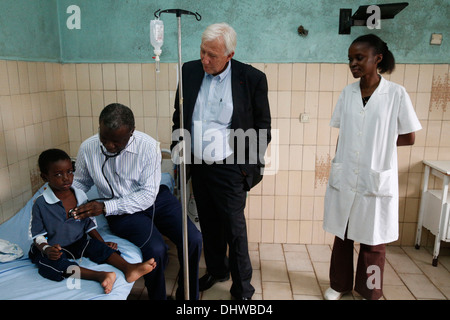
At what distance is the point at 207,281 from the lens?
2.48m

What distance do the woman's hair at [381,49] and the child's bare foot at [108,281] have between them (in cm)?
169

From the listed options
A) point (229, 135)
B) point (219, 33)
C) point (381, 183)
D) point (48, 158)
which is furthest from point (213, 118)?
point (381, 183)

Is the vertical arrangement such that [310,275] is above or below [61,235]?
below

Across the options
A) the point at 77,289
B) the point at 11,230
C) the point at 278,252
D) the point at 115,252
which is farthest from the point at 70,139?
the point at 278,252

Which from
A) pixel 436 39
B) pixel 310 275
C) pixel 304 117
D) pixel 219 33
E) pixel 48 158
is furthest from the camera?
pixel 304 117

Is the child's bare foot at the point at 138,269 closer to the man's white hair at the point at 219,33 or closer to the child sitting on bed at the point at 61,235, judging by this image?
the child sitting on bed at the point at 61,235

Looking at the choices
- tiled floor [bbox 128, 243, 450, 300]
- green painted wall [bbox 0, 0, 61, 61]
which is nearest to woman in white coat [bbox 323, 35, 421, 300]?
tiled floor [bbox 128, 243, 450, 300]

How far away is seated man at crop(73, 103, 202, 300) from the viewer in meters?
1.99

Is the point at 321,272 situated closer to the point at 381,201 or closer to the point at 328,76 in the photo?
the point at 381,201

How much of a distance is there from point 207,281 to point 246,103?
1.20 meters

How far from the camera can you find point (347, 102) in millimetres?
2125

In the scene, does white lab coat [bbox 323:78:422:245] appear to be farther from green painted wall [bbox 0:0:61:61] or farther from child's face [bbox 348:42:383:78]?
green painted wall [bbox 0:0:61:61]

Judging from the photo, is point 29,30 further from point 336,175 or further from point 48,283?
point 336,175
